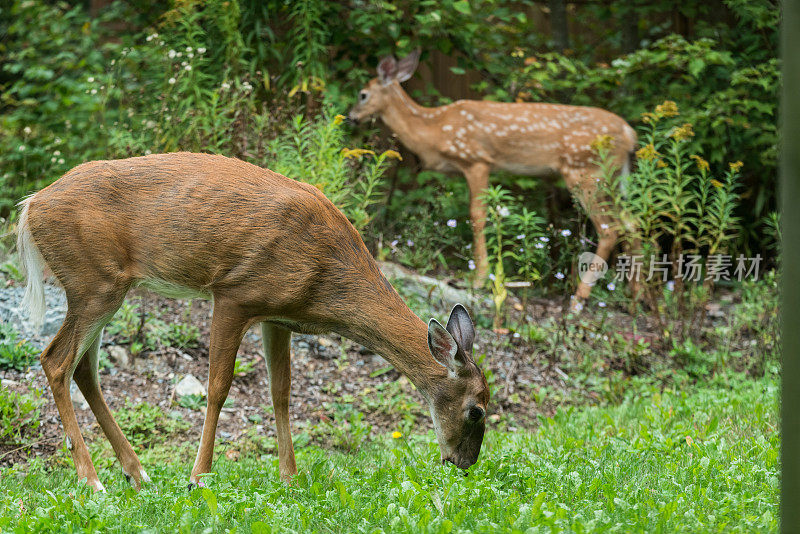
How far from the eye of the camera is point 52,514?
331 cm

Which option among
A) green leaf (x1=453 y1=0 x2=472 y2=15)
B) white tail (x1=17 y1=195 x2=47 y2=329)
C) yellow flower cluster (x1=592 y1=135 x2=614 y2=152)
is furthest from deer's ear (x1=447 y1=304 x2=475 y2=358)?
green leaf (x1=453 y1=0 x2=472 y2=15)

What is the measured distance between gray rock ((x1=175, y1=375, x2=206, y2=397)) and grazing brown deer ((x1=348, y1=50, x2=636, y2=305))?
3.37 metres

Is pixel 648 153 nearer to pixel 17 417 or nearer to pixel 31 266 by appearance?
pixel 31 266

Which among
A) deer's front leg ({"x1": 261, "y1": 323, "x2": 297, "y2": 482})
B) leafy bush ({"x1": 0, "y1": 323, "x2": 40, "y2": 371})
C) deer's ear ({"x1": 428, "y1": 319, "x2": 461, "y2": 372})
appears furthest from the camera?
leafy bush ({"x1": 0, "y1": 323, "x2": 40, "y2": 371})

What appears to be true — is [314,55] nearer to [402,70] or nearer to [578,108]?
[402,70]

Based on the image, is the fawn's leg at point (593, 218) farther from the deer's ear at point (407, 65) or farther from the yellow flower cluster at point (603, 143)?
the deer's ear at point (407, 65)

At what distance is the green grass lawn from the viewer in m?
3.16

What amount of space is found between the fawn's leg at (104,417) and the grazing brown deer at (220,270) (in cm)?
1

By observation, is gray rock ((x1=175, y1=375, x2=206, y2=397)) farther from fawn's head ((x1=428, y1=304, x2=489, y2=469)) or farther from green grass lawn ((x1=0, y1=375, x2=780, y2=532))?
fawn's head ((x1=428, y1=304, x2=489, y2=469))

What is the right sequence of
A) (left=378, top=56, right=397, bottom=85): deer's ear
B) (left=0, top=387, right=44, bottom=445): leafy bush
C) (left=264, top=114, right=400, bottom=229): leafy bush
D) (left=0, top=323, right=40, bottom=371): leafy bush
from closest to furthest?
1. (left=0, top=387, right=44, bottom=445): leafy bush
2. (left=0, top=323, right=40, bottom=371): leafy bush
3. (left=264, top=114, right=400, bottom=229): leafy bush
4. (left=378, top=56, right=397, bottom=85): deer's ear

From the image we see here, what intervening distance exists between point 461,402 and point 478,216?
4.09 m

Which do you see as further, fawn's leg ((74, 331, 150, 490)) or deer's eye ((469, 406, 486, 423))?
fawn's leg ((74, 331, 150, 490))

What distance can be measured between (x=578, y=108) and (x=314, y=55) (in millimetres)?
2666

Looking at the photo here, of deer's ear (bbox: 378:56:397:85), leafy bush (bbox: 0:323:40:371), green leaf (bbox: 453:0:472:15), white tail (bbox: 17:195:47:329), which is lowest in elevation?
leafy bush (bbox: 0:323:40:371)
